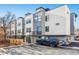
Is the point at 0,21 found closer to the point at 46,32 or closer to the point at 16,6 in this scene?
the point at 16,6

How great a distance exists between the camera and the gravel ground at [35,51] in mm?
4234

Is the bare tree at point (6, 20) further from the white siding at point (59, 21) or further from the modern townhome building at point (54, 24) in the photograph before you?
the white siding at point (59, 21)

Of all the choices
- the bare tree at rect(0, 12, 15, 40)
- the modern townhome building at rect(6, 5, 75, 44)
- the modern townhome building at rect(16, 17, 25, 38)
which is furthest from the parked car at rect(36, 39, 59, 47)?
the bare tree at rect(0, 12, 15, 40)

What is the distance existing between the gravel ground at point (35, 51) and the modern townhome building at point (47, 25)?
0.33ft

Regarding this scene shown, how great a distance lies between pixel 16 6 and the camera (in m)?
4.23

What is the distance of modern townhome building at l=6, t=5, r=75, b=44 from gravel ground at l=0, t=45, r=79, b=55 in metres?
0.10

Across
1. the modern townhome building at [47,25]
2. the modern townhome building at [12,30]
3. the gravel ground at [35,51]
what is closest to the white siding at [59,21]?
the modern townhome building at [47,25]

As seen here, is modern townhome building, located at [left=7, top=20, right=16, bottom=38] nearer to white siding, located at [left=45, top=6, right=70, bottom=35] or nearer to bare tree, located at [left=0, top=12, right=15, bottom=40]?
bare tree, located at [left=0, top=12, right=15, bottom=40]

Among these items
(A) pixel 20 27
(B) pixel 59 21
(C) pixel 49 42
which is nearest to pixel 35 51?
(C) pixel 49 42

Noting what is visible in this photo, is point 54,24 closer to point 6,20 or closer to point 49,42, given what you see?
point 49,42

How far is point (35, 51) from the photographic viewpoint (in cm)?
428

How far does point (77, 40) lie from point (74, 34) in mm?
83

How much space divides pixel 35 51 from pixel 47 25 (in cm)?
35
